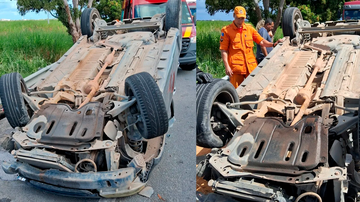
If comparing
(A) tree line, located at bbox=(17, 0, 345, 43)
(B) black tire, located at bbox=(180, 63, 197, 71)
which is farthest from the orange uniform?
(A) tree line, located at bbox=(17, 0, 345, 43)

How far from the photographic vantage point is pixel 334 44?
5316mm

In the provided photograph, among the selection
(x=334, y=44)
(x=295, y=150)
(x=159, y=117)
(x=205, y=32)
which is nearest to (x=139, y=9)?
(x=205, y=32)

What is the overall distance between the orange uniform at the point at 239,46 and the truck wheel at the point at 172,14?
3.41 feet

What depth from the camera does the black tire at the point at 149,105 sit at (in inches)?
145

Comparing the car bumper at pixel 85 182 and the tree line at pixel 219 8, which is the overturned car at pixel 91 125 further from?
the tree line at pixel 219 8

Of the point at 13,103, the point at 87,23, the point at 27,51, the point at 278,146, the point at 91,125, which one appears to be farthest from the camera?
the point at 27,51

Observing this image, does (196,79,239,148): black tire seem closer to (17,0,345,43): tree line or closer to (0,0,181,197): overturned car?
(0,0,181,197): overturned car

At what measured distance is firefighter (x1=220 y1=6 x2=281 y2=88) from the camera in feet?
17.8

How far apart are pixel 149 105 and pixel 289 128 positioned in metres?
1.41

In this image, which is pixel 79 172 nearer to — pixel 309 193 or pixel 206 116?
pixel 206 116

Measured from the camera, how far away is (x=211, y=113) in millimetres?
4094

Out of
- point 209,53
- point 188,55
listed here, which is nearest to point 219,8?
point 209,53

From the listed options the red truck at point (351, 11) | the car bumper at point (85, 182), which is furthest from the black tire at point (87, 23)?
the red truck at point (351, 11)

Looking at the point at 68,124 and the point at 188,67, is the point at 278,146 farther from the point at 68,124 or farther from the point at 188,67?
the point at 188,67
